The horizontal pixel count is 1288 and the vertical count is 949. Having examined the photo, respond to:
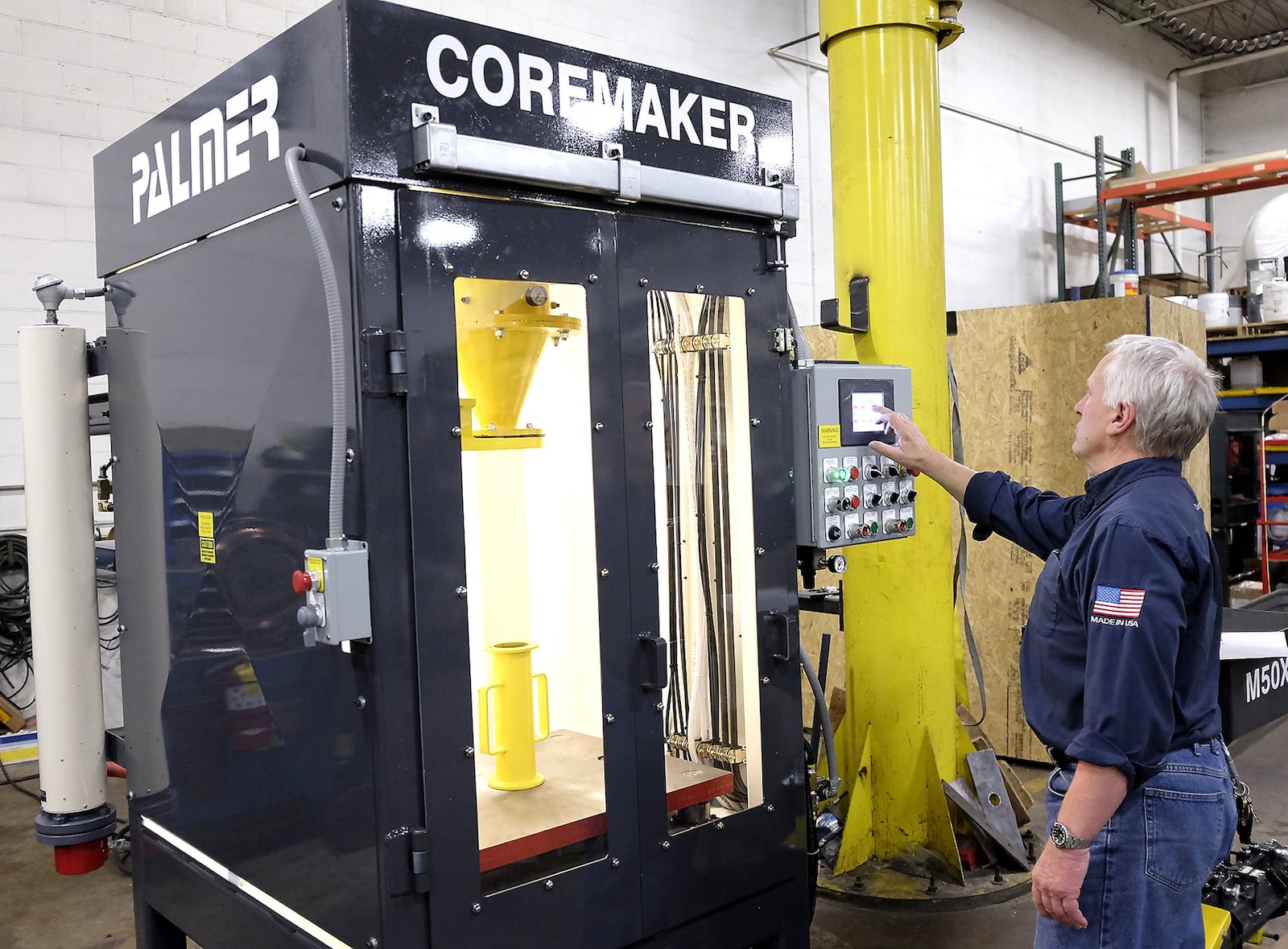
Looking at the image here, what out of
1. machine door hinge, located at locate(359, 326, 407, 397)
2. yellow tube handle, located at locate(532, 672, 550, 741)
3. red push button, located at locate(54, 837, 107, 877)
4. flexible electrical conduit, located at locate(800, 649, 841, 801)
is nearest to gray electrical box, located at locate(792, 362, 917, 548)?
flexible electrical conduit, located at locate(800, 649, 841, 801)

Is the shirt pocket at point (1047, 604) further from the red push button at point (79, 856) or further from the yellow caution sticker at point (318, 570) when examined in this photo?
the red push button at point (79, 856)

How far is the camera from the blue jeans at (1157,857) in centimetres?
149

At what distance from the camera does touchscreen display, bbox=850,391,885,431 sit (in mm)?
2057

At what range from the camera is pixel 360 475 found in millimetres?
1431

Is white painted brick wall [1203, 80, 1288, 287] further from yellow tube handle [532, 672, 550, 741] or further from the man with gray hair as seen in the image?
yellow tube handle [532, 672, 550, 741]

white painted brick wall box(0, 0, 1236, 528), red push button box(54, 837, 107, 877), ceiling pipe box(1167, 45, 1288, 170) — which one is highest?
ceiling pipe box(1167, 45, 1288, 170)

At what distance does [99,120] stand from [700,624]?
10.7ft

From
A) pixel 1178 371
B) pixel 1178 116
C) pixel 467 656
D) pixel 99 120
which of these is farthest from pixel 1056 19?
pixel 467 656

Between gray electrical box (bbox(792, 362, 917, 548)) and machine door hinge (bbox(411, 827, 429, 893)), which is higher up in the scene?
gray electrical box (bbox(792, 362, 917, 548))

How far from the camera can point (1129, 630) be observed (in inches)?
55.1

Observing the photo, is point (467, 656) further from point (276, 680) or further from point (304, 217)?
point (304, 217)

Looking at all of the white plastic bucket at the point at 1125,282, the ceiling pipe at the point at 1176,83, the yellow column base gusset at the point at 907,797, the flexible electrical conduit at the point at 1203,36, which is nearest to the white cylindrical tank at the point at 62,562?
the yellow column base gusset at the point at 907,797

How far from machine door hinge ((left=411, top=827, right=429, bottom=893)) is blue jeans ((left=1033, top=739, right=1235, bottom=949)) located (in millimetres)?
934

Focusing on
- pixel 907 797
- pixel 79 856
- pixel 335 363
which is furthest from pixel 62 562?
pixel 907 797
